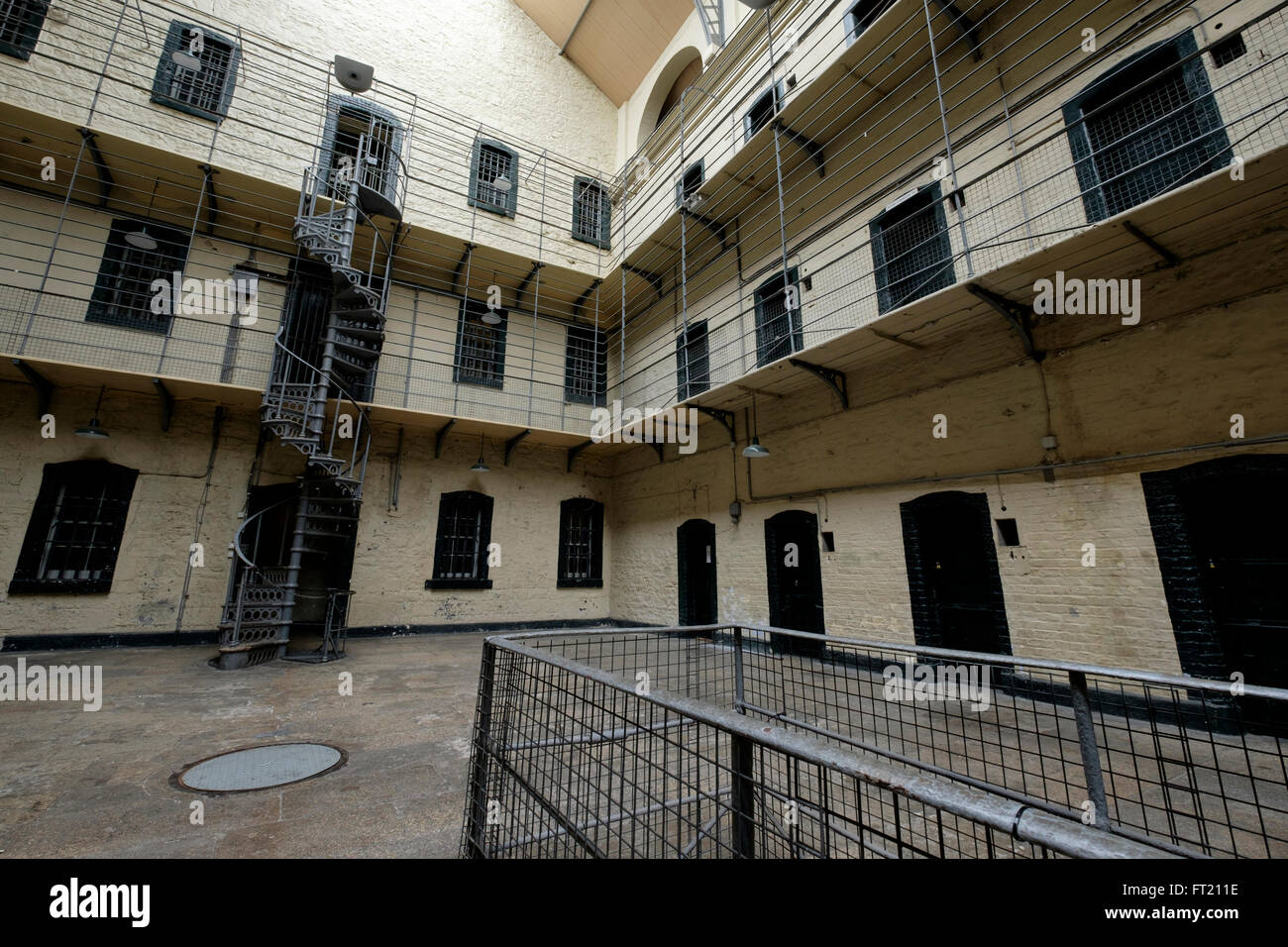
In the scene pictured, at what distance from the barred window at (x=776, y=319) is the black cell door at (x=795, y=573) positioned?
2866 millimetres

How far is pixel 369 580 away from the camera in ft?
33.2

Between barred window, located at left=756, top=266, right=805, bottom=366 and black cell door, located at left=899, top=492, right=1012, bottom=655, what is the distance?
11.6 ft

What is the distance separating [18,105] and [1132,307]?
1519 cm

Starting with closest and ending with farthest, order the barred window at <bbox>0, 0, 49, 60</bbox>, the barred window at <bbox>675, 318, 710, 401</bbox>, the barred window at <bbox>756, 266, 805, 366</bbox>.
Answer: the barred window at <bbox>0, 0, 49, 60</bbox> → the barred window at <bbox>756, 266, 805, 366</bbox> → the barred window at <bbox>675, 318, 710, 401</bbox>

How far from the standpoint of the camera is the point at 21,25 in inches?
334

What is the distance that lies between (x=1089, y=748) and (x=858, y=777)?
240 cm

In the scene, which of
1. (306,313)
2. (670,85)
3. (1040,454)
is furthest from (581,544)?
(670,85)

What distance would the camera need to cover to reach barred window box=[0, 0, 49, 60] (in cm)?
823

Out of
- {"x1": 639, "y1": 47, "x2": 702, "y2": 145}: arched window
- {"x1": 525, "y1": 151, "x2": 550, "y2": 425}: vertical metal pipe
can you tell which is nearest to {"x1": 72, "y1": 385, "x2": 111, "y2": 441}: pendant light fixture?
{"x1": 525, "y1": 151, "x2": 550, "y2": 425}: vertical metal pipe

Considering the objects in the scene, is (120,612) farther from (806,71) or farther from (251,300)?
(806,71)

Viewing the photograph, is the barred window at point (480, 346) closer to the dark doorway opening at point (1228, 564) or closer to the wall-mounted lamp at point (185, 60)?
the wall-mounted lamp at point (185, 60)

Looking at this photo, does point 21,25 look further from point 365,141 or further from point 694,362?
point 694,362

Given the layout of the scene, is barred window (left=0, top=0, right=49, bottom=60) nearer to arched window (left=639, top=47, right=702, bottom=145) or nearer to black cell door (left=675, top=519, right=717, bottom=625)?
arched window (left=639, top=47, right=702, bottom=145)

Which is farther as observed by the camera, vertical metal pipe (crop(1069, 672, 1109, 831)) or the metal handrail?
vertical metal pipe (crop(1069, 672, 1109, 831))
